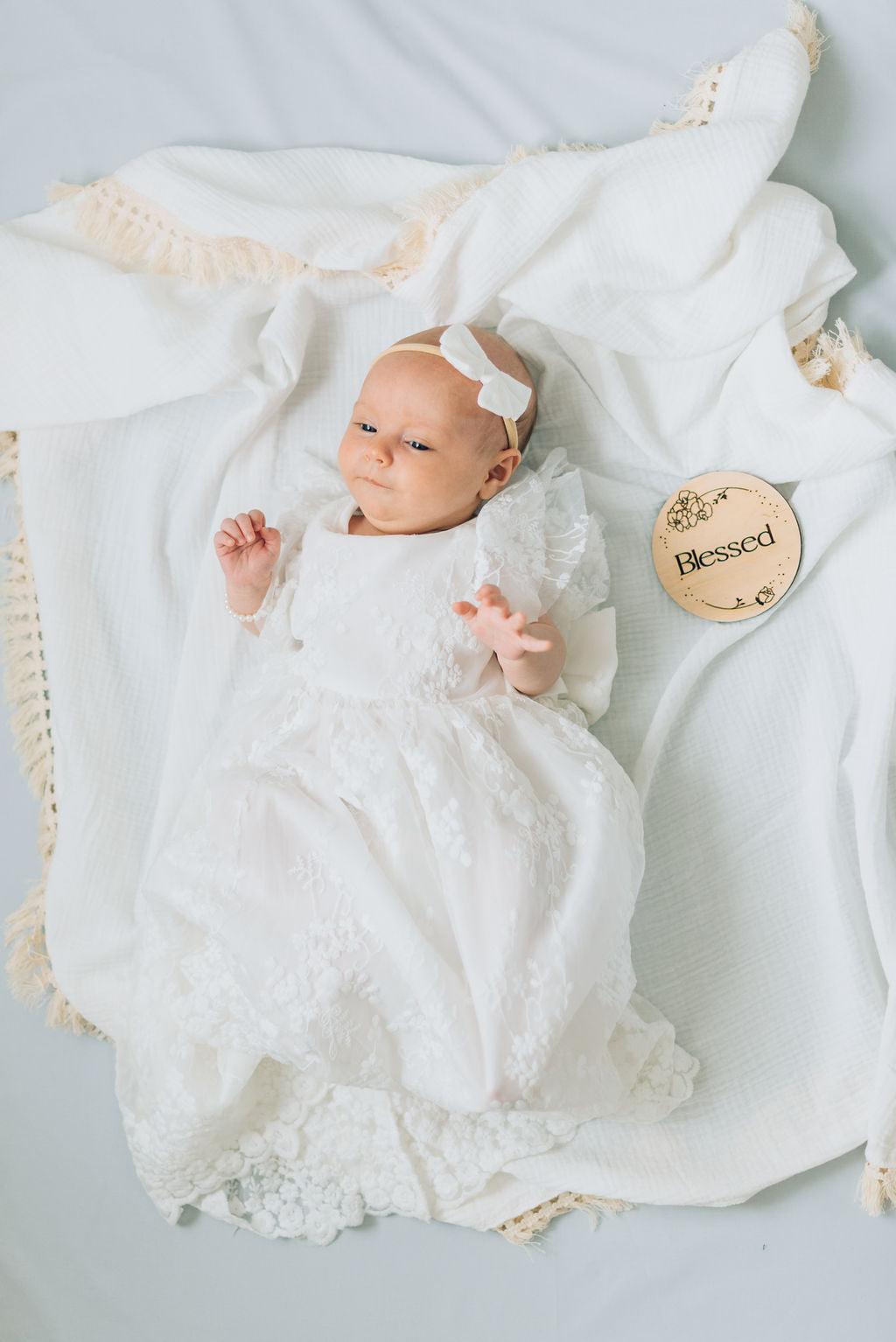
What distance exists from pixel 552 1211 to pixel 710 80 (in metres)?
1.52

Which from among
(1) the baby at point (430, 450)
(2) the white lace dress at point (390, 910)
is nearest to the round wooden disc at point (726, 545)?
(2) the white lace dress at point (390, 910)

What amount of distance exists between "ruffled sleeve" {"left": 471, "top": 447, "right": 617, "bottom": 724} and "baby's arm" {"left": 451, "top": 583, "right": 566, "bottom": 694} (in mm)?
37

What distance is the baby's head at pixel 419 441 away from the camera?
4.59 ft

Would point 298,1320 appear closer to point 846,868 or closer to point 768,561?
point 846,868

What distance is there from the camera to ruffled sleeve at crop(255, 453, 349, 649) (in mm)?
1514

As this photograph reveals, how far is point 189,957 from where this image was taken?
1317mm

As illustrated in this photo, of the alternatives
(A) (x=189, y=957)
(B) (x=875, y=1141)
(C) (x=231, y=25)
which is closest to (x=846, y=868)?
(B) (x=875, y=1141)

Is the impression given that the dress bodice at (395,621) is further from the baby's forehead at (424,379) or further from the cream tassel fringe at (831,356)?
the cream tassel fringe at (831,356)

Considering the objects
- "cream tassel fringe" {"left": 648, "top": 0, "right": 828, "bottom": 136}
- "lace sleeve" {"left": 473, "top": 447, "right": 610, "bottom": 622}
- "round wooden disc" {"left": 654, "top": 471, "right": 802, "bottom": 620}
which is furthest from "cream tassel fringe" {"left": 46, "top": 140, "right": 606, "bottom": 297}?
"round wooden disc" {"left": 654, "top": 471, "right": 802, "bottom": 620}

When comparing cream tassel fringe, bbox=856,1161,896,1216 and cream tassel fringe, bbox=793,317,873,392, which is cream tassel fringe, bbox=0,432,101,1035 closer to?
cream tassel fringe, bbox=856,1161,896,1216

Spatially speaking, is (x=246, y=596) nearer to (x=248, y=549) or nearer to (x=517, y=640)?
(x=248, y=549)

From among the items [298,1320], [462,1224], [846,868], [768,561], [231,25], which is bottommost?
[298,1320]

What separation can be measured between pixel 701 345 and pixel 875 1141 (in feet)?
3.43

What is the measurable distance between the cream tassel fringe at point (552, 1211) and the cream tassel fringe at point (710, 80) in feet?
4.67
